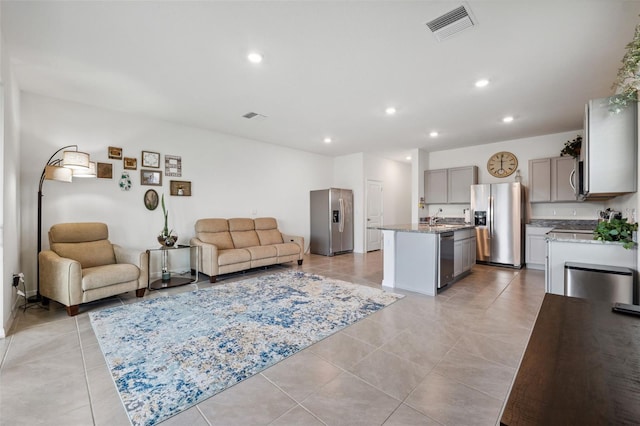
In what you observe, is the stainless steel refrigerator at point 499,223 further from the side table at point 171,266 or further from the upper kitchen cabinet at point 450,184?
the side table at point 171,266

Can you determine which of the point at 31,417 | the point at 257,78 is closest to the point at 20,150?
the point at 257,78

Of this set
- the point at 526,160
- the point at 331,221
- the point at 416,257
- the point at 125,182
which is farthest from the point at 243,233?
the point at 526,160

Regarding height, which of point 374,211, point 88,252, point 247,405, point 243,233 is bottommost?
point 247,405

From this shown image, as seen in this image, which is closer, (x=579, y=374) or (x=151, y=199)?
(x=579, y=374)

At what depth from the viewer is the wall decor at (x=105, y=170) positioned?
165 inches

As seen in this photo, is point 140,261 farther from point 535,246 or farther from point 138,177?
point 535,246

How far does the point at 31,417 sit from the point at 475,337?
321 centimetres

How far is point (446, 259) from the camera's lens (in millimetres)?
4039

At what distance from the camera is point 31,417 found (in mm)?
1621

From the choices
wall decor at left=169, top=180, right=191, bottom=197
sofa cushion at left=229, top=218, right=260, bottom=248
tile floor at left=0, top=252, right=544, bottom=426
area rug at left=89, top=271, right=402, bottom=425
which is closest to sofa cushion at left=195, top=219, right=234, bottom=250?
sofa cushion at left=229, top=218, right=260, bottom=248

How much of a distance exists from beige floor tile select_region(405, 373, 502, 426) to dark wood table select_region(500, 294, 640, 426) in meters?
0.91

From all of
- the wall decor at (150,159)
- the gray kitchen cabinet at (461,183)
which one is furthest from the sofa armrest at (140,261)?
the gray kitchen cabinet at (461,183)

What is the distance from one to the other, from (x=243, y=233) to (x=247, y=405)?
4056 mm

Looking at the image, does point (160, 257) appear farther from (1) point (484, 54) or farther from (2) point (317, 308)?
(1) point (484, 54)
